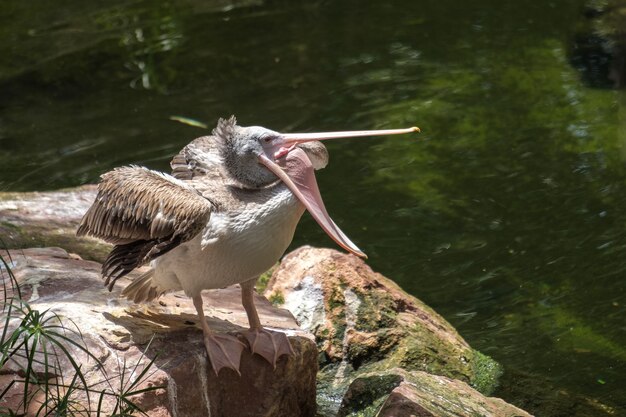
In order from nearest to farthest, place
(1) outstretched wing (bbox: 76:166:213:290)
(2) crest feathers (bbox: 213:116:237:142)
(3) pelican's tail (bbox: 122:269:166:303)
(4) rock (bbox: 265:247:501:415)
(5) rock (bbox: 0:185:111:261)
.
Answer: (1) outstretched wing (bbox: 76:166:213:290) < (2) crest feathers (bbox: 213:116:237:142) < (3) pelican's tail (bbox: 122:269:166:303) < (4) rock (bbox: 265:247:501:415) < (5) rock (bbox: 0:185:111:261)

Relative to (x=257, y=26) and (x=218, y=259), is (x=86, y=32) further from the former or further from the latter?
(x=218, y=259)

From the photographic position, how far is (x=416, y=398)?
4395 mm

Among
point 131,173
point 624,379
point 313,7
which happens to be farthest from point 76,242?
point 313,7

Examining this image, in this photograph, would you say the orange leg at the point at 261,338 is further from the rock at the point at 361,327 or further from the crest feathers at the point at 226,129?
the rock at the point at 361,327

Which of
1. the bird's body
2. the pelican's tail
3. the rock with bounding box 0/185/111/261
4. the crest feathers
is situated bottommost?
the rock with bounding box 0/185/111/261

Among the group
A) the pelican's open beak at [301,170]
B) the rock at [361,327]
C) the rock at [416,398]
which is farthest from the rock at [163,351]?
the pelican's open beak at [301,170]

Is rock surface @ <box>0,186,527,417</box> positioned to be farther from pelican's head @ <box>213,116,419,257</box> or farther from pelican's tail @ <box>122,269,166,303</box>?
pelican's head @ <box>213,116,419,257</box>

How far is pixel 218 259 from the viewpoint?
13.8 ft

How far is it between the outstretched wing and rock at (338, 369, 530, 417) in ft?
3.63

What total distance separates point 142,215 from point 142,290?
0.51m

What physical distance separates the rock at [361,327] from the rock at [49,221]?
115 centimetres

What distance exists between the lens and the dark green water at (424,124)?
656 centimetres

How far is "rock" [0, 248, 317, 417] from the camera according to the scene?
418 centimetres

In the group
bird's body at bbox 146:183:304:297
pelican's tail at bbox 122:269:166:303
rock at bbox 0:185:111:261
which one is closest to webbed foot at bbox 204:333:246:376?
bird's body at bbox 146:183:304:297
